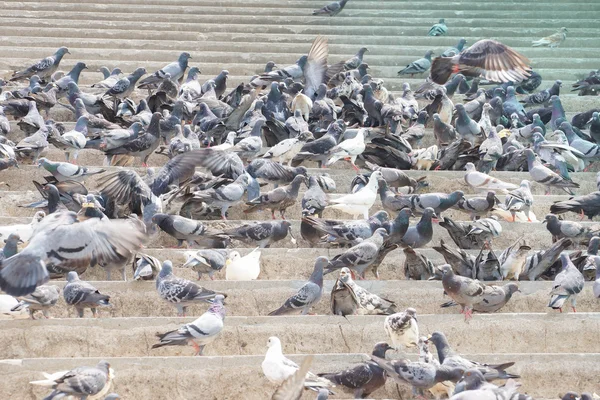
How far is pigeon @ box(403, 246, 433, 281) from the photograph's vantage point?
1033 cm

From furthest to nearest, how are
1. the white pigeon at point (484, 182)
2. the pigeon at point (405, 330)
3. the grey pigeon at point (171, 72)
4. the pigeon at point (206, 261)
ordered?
1. the grey pigeon at point (171, 72)
2. the white pigeon at point (484, 182)
3. the pigeon at point (206, 261)
4. the pigeon at point (405, 330)

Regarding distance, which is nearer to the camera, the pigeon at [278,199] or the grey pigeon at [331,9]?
the pigeon at [278,199]

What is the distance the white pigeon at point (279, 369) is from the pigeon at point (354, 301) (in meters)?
1.40

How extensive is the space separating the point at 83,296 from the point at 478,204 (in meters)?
4.58

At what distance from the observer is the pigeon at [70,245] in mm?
8375

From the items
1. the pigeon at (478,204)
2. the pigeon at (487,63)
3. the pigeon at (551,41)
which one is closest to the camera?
the pigeon at (478,204)

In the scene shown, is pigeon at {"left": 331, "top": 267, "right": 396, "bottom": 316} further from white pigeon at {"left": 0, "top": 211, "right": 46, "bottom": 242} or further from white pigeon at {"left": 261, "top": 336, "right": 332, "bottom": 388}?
white pigeon at {"left": 0, "top": 211, "right": 46, "bottom": 242}

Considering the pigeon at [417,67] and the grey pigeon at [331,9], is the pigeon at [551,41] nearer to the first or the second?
the pigeon at [417,67]

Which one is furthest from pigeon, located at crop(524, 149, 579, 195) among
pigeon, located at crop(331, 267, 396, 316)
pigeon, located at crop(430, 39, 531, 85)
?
pigeon, located at crop(331, 267, 396, 316)

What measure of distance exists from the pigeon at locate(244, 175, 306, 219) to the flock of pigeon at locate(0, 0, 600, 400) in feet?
0.06

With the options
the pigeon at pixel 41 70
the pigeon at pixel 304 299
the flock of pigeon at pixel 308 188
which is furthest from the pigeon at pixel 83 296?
the pigeon at pixel 41 70

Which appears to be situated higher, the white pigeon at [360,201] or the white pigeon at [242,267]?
the white pigeon at [360,201]

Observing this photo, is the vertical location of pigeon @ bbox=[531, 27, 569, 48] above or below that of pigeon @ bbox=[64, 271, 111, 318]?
above

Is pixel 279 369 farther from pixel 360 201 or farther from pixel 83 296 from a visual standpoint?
pixel 360 201
